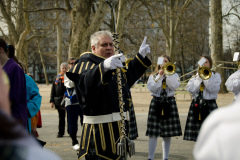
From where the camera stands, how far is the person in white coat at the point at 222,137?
1017mm

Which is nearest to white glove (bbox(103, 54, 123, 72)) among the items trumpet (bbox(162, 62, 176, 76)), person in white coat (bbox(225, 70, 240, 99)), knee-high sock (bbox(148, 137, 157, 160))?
knee-high sock (bbox(148, 137, 157, 160))

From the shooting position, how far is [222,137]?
1.03 meters

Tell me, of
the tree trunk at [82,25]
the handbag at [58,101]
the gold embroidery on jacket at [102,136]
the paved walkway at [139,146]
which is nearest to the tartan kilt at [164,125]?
the paved walkway at [139,146]

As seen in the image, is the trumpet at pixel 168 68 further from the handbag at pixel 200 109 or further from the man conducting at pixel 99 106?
the man conducting at pixel 99 106

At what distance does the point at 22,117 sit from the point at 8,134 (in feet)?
10.5

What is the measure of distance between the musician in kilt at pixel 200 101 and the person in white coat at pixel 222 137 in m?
5.53

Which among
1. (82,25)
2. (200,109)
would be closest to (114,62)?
(200,109)

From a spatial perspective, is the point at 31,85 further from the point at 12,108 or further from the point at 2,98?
the point at 2,98

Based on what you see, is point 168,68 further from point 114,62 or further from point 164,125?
point 114,62

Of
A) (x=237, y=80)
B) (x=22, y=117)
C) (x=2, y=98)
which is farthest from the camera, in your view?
(x=237, y=80)

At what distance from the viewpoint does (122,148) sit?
366cm

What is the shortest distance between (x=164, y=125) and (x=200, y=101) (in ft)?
2.42

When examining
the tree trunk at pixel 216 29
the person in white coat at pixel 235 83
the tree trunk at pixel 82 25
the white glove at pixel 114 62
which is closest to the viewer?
the white glove at pixel 114 62

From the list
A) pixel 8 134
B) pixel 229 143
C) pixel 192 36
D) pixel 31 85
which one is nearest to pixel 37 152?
pixel 8 134
